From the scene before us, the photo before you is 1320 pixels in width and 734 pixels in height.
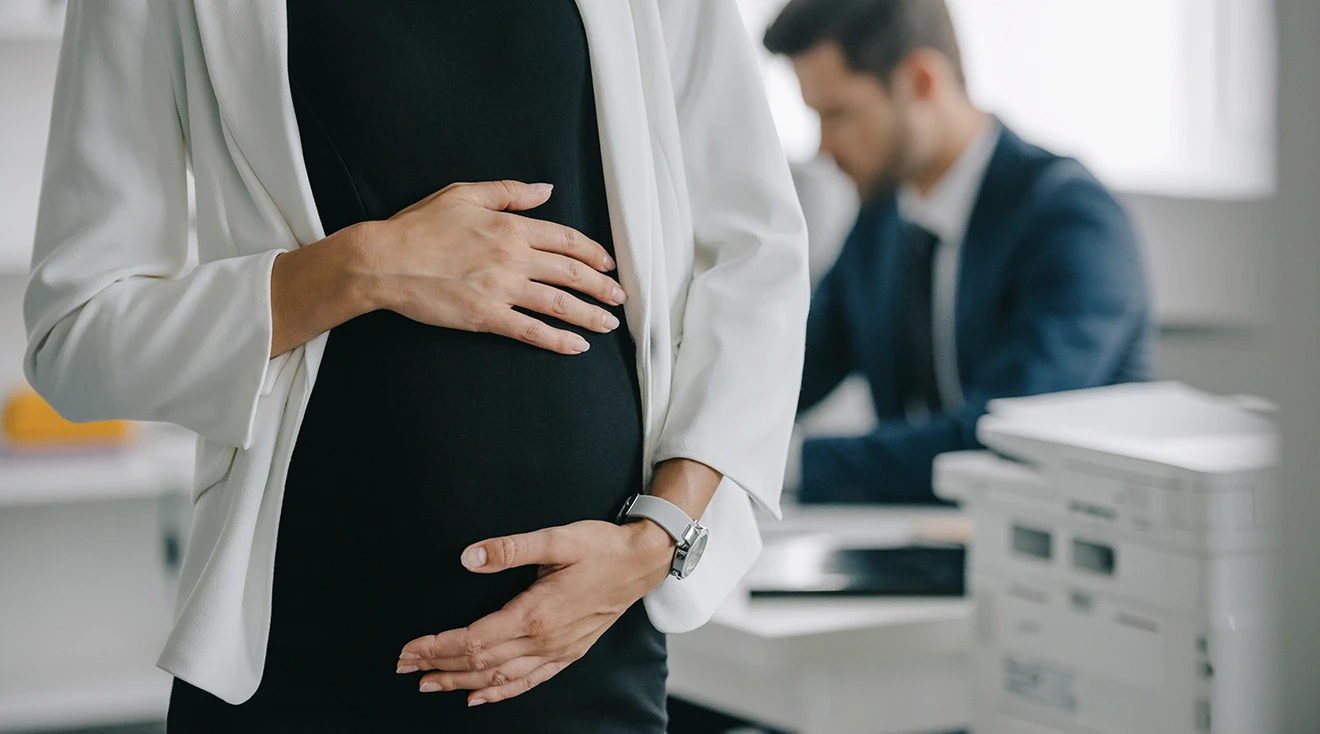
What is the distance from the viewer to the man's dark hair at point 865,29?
8.52 ft

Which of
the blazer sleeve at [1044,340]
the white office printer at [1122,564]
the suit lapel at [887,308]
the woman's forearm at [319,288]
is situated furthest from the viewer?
the suit lapel at [887,308]

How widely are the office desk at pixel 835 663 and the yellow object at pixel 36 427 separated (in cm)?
203

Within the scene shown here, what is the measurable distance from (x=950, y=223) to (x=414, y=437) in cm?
201

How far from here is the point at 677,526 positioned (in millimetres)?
882

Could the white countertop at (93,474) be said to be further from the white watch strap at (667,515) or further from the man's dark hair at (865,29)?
the white watch strap at (667,515)

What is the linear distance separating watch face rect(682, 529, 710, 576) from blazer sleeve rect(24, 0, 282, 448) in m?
0.32

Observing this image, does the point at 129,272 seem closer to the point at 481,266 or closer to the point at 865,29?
the point at 481,266

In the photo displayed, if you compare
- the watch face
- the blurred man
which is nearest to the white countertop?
the blurred man

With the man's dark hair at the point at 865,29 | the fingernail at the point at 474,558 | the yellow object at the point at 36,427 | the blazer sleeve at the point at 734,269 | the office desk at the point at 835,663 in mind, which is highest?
the man's dark hair at the point at 865,29

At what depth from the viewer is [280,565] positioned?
88cm

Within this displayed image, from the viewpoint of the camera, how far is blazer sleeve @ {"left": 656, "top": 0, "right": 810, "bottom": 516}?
91 cm

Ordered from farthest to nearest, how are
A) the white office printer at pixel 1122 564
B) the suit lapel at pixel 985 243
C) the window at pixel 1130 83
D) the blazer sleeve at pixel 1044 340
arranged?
the window at pixel 1130 83 < the suit lapel at pixel 985 243 < the blazer sleeve at pixel 1044 340 < the white office printer at pixel 1122 564

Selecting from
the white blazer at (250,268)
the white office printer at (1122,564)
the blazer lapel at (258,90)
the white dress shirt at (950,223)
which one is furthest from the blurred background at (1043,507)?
the blazer lapel at (258,90)

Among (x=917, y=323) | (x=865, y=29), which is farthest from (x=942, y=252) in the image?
(x=865, y=29)
